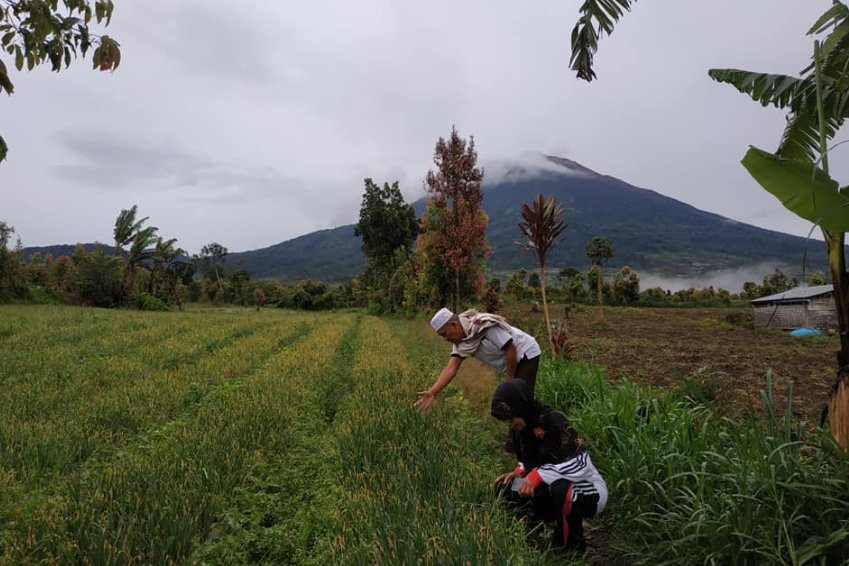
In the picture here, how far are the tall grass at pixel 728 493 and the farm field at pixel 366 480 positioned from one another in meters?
0.01

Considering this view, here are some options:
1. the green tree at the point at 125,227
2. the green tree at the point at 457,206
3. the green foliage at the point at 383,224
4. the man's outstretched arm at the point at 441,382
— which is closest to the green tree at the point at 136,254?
the green tree at the point at 125,227

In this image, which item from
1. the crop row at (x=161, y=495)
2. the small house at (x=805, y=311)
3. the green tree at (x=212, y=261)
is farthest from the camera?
the green tree at (x=212, y=261)

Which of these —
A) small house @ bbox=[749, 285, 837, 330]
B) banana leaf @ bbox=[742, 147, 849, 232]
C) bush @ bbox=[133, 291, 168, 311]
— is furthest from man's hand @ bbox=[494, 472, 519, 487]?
bush @ bbox=[133, 291, 168, 311]

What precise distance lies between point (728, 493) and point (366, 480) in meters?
2.53

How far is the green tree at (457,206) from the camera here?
17.4 metres

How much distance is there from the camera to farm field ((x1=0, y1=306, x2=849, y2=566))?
7.62ft

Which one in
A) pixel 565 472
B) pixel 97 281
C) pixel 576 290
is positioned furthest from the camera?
pixel 576 290

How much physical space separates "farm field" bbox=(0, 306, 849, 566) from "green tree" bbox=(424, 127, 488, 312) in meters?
11.6

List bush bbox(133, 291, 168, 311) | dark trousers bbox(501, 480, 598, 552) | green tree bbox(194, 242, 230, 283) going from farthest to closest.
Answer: green tree bbox(194, 242, 230, 283) < bush bbox(133, 291, 168, 311) < dark trousers bbox(501, 480, 598, 552)

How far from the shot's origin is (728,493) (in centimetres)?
267

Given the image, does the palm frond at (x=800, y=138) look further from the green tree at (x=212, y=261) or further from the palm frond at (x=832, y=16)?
the green tree at (x=212, y=261)

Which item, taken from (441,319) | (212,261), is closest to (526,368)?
→ (441,319)

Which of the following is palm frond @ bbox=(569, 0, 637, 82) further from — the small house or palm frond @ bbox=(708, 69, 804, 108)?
the small house

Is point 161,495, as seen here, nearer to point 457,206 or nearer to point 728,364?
point 728,364
